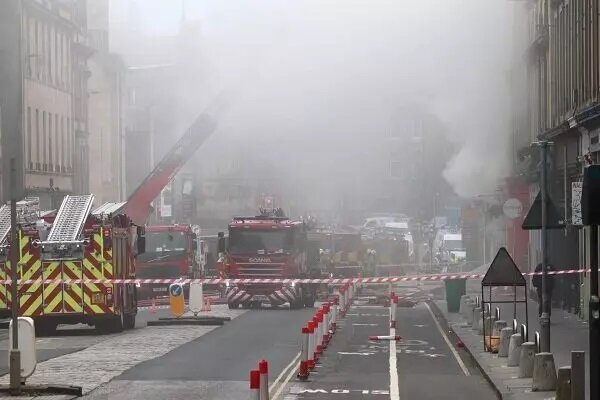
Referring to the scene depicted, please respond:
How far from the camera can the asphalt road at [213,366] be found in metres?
17.5

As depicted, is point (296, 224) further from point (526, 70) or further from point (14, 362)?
point (14, 362)

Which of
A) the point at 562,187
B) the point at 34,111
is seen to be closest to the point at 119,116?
the point at 34,111

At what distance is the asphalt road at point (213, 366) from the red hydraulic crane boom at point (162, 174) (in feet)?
37.3

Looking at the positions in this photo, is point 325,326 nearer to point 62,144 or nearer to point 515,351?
point 515,351

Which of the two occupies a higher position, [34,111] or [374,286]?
[34,111]

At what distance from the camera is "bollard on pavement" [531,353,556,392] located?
1734 centimetres

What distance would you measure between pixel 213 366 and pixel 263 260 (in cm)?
1900

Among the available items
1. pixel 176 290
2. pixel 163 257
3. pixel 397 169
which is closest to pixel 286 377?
pixel 176 290

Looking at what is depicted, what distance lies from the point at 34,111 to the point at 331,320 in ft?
98.0

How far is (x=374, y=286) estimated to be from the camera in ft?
175

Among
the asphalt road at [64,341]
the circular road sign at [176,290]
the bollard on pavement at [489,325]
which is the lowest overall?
the asphalt road at [64,341]

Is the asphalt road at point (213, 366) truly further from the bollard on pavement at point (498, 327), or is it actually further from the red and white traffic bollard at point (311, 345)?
the bollard on pavement at point (498, 327)

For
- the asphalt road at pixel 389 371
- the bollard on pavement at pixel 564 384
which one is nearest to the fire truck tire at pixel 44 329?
the asphalt road at pixel 389 371

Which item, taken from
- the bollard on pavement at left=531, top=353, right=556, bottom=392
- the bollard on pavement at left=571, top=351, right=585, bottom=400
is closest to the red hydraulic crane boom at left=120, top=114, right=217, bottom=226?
the bollard on pavement at left=531, top=353, right=556, bottom=392
